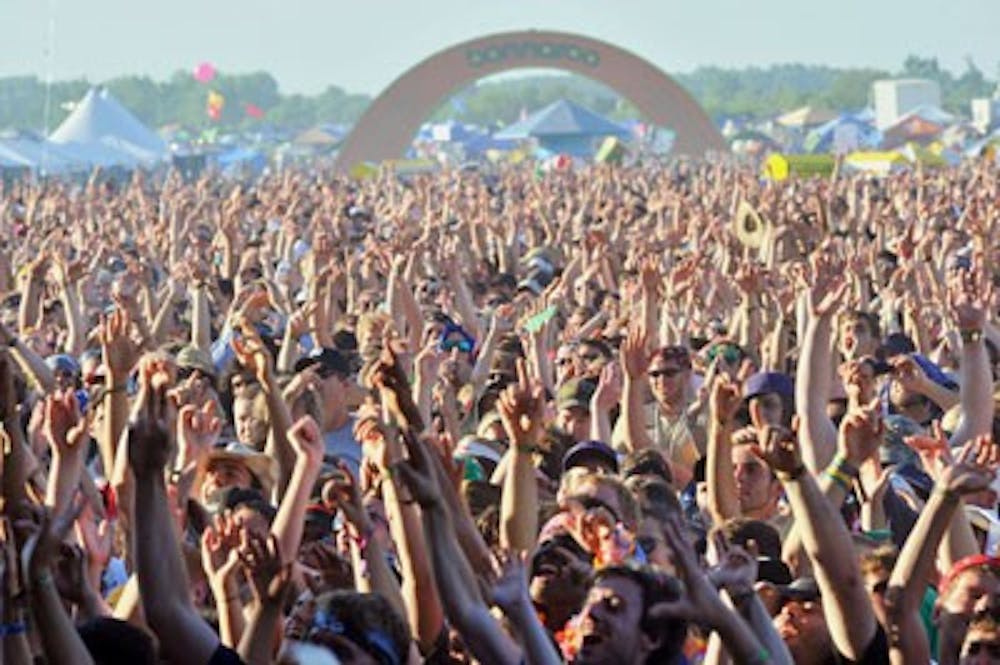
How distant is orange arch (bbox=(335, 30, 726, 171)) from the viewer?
57125 mm

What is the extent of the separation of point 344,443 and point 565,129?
65147 mm

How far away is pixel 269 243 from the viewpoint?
2095 centimetres

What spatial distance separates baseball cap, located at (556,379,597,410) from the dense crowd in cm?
3

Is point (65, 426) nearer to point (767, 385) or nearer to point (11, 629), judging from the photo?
point (11, 629)

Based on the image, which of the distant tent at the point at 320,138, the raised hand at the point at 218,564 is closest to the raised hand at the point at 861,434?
the raised hand at the point at 218,564

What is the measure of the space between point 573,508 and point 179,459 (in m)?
1.69

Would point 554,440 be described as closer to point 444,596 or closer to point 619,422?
point 619,422

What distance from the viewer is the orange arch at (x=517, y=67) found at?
187ft

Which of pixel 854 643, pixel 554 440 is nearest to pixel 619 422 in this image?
pixel 554 440

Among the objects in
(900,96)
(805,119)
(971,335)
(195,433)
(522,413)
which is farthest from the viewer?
(805,119)

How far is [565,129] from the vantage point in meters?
74.9

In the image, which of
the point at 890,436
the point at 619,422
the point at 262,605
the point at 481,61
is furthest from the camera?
the point at 481,61

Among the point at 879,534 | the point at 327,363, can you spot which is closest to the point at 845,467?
the point at 879,534

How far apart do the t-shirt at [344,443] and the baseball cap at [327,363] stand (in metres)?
0.21
